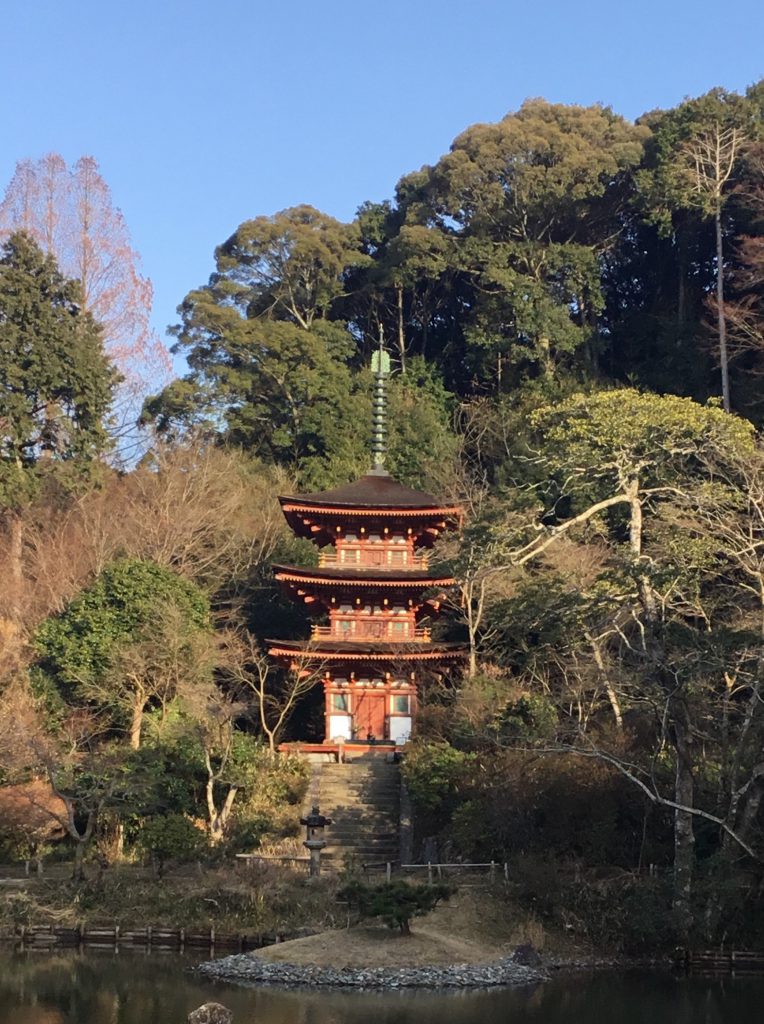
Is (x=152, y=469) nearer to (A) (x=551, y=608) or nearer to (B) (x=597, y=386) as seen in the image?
(B) (x=597, y=386)

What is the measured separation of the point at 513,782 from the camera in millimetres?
22250

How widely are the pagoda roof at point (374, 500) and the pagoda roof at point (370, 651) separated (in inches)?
137

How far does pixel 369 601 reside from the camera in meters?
31.5

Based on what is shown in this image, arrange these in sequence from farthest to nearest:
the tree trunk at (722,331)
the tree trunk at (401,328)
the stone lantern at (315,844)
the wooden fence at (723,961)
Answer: the tree trunk at (401,328) → the tree trunk at (722,331) → the stone lantern at (315,844) → the wooden fence at (723,961)

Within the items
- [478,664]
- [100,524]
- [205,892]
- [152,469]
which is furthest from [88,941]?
[152,469]

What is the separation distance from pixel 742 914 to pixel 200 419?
89.0ft

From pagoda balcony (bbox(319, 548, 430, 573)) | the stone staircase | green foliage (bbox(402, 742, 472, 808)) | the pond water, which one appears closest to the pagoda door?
the stone staircase

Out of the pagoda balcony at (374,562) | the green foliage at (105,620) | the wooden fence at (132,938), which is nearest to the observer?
the wooden fence at (132,938)

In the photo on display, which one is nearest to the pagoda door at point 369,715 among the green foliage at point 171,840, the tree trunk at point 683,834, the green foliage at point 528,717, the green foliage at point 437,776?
the green foliage at point 528,717

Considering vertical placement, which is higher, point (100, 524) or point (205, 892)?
point (100, 524)

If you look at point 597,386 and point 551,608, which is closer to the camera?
point 551,608

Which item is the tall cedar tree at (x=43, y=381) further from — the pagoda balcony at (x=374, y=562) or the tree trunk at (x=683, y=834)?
the tree trunk at (x=683, y=834)

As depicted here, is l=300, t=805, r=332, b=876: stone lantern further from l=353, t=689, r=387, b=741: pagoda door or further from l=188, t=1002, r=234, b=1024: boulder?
l=188, t=1002, r=234, b=1024: boulder

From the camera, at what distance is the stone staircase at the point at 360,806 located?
24.2 meters
